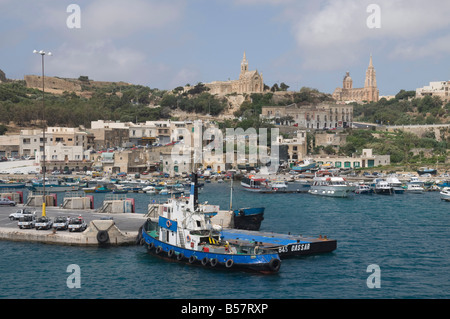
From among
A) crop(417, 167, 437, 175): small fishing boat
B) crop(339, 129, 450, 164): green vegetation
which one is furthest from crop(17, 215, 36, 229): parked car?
crop(339, 129, 450, 164): green vegetation

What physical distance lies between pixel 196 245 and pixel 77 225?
33.9 ft

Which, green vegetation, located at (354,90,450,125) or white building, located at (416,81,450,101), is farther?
white building, located at (416,81,450,101)

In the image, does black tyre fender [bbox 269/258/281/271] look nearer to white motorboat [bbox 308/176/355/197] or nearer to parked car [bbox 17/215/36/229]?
parked car [bbox 17/215/36/229]

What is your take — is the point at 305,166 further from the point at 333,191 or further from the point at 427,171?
the point at 333,191

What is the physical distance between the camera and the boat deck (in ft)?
112

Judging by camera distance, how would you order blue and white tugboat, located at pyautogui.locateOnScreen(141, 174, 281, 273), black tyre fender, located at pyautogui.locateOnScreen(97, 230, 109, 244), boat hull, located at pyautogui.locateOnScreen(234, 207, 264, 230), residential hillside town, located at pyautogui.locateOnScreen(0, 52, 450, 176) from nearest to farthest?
blue and white tugboat, located at pyautogui.locateOnScreen(141, 174, 281, 273)
black tyre fender, located at pyautogui.locateOnScreen(97, 230, 109, 244)
boat hull, located at pyautogui.locateOnScreen(234, 207, 264, 230)
residential hillside town, located at pyautogui.locateOnScreen(0, 52, 450, 176)

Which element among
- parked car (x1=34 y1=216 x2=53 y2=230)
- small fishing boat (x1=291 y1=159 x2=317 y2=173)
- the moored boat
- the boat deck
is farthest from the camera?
small fishing boat (x1=291 y1=159 x2=317 y2=173)

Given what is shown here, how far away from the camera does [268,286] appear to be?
28391mm

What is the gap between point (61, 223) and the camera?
38906 millimetres

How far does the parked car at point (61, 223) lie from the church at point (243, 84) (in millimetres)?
103451

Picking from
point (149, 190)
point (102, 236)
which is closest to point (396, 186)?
point (149, 190)

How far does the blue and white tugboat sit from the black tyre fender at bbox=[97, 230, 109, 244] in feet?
7.80

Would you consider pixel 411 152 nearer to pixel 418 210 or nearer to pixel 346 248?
pixel 418 210
